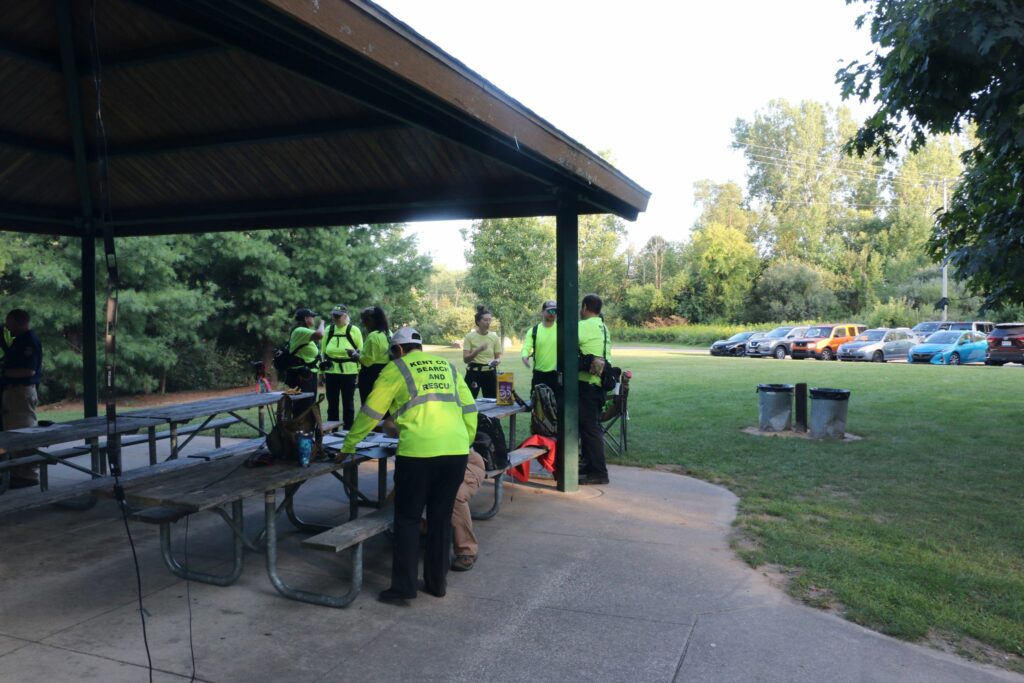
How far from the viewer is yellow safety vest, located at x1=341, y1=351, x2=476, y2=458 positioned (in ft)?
14.6

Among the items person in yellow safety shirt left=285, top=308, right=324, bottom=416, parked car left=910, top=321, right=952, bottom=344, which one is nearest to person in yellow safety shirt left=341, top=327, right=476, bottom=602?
person in yellow safety shirt left=285, top=308, right=324, bottom=416

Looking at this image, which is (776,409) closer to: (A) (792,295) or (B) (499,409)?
(B) (499,409)

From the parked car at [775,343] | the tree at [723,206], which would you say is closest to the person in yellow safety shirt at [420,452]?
the parked car at [775,343]

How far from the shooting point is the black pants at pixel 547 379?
24.1 ft

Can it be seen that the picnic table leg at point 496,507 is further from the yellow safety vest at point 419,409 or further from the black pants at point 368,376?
the black pants at point 368,376

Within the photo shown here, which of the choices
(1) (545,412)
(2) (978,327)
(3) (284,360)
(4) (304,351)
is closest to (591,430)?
(1) (545,412)

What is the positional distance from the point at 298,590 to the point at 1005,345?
30307 mm

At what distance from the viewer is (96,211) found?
9352 millimetres

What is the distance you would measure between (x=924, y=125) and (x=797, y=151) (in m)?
67.0

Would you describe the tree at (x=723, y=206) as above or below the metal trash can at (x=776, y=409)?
above

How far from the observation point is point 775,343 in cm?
3531

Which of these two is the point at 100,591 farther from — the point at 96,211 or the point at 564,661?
the point at 96,211

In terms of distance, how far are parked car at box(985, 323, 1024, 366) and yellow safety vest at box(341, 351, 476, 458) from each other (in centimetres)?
2944

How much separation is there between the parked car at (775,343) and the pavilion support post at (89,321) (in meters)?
31.3
